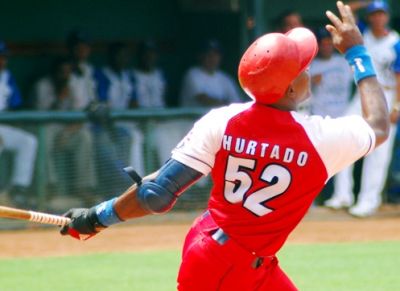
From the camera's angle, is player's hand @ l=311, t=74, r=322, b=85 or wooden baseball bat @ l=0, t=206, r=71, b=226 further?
player's hand @ l=311, t=74, r=322, b=85

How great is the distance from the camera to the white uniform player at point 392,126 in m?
10.9

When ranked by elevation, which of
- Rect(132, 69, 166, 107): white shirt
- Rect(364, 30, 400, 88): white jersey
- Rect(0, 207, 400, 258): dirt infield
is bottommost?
Rect(0, 207, 400, 258): dirt infield

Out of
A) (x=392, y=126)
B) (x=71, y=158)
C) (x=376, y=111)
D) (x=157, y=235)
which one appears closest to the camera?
(x=376, y=111)

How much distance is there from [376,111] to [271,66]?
477 mm

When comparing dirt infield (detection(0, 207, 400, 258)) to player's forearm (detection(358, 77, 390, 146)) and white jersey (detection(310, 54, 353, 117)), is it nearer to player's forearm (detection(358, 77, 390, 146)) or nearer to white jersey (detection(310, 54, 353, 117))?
white jersey (detection(310, 54, 353, 117))

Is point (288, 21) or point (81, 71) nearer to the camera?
point (288, 21)

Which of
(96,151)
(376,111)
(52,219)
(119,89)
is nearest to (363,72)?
(376,111)

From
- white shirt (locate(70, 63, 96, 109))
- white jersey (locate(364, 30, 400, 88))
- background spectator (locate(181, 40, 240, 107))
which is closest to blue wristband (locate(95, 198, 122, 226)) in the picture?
white jersey (locate(364, 30, 400, 88))

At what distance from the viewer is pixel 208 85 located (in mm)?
12156

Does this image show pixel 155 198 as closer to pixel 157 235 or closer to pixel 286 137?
pixel 286 137

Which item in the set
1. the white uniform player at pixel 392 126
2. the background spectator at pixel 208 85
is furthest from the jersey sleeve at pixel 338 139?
the background spectator at pixel 208 85

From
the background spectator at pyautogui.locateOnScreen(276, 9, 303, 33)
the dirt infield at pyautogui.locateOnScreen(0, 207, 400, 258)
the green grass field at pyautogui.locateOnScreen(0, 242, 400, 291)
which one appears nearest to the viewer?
the green grass field at pyautogui.locateOnScreen(0, 242, 400, 291)

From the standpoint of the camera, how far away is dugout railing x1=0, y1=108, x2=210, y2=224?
10.5 m

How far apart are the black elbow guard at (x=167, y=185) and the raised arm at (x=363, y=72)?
0.70m
